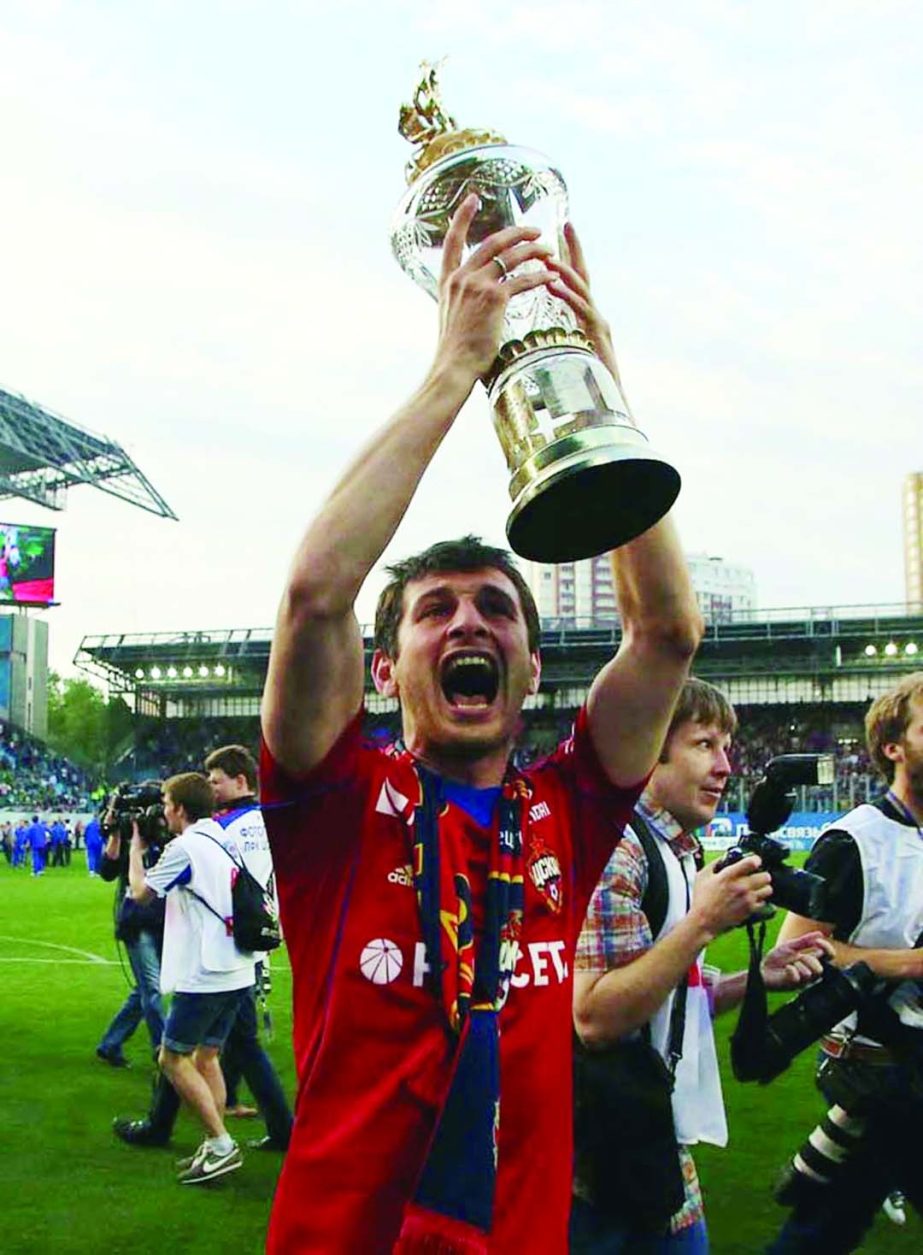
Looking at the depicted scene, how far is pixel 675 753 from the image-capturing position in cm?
386

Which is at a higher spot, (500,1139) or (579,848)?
(579,848)

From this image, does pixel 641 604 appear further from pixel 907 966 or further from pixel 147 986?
pixel 147 986

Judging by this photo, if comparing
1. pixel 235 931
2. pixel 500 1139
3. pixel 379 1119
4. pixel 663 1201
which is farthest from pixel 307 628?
pixel 235 931

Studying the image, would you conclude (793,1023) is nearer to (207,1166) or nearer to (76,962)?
(207,1166)

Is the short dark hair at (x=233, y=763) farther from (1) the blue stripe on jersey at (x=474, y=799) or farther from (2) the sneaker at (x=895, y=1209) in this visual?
(1) the blue stripe on jersey at (x=474, y=799)

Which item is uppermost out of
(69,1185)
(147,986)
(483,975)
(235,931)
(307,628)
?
(307,628)

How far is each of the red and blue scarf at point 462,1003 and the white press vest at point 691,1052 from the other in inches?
50.9

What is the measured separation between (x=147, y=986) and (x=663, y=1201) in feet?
22.3

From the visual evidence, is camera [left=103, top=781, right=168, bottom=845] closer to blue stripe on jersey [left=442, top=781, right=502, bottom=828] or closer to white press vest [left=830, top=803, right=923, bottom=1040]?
white press vest [left=830, top=803, right=923, bottom=1040]

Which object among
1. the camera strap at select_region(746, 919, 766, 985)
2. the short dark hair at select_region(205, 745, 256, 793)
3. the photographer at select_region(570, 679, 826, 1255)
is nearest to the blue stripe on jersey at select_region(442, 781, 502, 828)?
the photographer at select_region(570, 679, 826, 1255)

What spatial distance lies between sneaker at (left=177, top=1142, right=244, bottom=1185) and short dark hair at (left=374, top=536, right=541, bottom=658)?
509 centimetres

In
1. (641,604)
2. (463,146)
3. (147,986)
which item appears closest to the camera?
(463,146)

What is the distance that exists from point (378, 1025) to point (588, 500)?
36.1 inches

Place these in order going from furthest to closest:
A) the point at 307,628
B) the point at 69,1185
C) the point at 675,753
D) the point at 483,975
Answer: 1. the point at 69,1185
2. the point at 675,753
3. the point at 483,975
4. the point at 307,628
